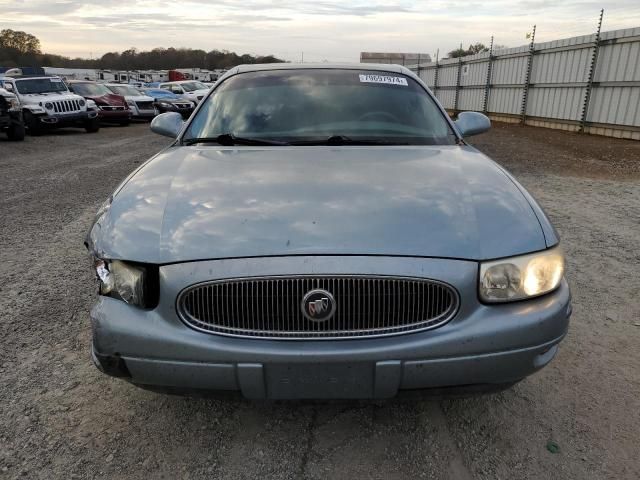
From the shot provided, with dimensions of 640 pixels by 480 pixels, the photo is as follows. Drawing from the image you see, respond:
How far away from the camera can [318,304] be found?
176 centimetres

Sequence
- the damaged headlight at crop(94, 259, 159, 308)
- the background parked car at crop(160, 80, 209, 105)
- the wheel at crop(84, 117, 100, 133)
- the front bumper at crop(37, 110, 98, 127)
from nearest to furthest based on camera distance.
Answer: the damaged headlight at crop(94, 259, 159, 308) → the front bumper at crop(37, 110, 98, 127) → the wheel at crop(84, 117, 100, 133) → the background parked car at crop(160, 80, 209, 105)

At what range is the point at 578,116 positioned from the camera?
1520 centimetres

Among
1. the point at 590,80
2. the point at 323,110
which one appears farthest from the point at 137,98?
the point at 323,110

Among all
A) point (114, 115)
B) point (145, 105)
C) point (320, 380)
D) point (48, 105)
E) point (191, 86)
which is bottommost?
point (114, 115)

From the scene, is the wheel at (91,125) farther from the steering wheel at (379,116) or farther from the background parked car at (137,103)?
the steering wheel at (379,116)

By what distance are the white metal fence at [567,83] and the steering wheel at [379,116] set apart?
12.2 m

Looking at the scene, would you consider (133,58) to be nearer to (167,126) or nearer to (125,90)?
(125,90)

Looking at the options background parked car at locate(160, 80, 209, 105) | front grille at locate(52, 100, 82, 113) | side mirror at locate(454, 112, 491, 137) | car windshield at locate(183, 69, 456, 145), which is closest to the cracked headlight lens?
car windshield at locate(183, 69, 456, 145)

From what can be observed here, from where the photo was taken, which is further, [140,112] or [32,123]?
[140,112]

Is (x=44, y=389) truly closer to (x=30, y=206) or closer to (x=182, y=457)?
(x=182, y=457)

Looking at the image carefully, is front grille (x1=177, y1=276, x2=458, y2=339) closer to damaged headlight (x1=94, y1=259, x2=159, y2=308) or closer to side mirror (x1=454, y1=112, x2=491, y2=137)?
damaged headlight (x1=94, y1=259, x2=159, y2=308)

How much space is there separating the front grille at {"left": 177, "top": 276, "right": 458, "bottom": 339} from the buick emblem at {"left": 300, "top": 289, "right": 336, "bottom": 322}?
0.02 m

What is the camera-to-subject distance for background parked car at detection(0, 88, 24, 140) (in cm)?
1270

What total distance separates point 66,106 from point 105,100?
3.94 m
